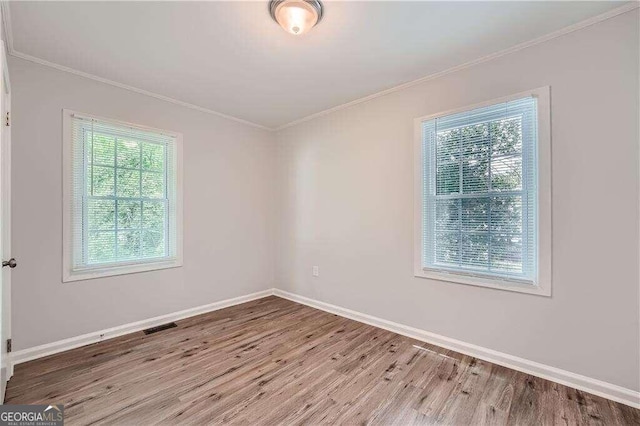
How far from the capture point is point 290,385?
A: 6.95 ft

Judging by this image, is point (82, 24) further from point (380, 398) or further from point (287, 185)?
point (380, 398)

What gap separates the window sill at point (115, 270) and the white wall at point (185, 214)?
6 centimetres

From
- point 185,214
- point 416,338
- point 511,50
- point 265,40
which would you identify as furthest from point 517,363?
point 185,214

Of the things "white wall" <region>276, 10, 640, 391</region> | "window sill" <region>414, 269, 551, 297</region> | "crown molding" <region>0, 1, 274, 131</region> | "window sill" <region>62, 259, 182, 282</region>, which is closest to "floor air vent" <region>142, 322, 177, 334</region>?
"window sill" <region>62, 259, 182, 282</region>

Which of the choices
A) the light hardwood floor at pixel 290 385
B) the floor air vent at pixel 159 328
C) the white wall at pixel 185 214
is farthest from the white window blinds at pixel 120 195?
the light hardwood floor at pixel 290 385

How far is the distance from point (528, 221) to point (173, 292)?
357cm

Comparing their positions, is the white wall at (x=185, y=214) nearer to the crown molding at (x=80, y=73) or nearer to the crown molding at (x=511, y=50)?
the crown molding at (x=80, y=73)

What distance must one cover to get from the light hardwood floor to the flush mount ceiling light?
97.6 inches

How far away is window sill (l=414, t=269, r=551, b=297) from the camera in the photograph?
2223 mm

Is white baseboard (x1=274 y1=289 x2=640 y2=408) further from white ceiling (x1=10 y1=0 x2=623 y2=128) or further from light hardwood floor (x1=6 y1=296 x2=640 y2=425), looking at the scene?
white ceiling (x1=10 y1=0 x2=623 y2=128)

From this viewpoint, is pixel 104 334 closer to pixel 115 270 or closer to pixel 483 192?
pixel 115 270

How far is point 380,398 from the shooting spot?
1977mm

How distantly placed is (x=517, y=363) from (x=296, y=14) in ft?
9.88

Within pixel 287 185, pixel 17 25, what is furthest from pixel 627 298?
pixel 17 25
